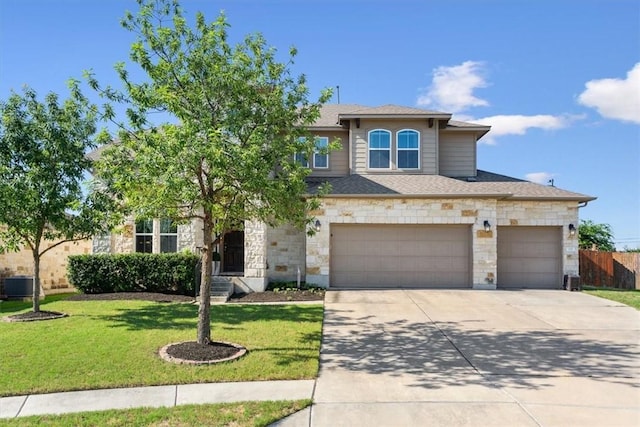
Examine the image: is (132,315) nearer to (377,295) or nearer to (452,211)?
(377,295)

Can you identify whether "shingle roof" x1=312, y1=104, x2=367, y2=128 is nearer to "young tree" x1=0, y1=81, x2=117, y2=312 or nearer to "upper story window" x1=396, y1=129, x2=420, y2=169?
"upper story window" x1=396, y1=129, x2=420, y2=169

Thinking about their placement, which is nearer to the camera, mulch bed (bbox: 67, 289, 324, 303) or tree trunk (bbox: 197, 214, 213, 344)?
tree trunk (bbox: 197, 214, 213, 344)

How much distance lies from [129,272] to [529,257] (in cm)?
1362

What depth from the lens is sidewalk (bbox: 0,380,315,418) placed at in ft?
17.7

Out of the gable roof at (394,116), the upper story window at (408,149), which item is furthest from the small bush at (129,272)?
the upper story window at (408,149)

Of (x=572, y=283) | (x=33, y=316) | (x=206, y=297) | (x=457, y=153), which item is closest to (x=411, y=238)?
(x=457, y=153)

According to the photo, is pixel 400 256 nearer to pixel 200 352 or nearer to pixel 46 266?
pixel 200 352

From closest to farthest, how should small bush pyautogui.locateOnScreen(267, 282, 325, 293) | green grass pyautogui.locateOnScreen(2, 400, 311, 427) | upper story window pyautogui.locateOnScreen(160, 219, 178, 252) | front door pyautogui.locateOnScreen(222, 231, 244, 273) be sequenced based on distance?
green grass pyautogui.locateOnScreen(2, 400, 311, 427)
small bush pyautogui.locateOnScreen(267, 282, 325, 293)
upper story window pyautogui.locateOnScreen(160, 219, 178, 252)
front door pyautogui.locateOnScreen(222, 231, 244, 273)

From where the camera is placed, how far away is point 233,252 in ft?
57.2

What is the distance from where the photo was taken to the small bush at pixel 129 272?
47.9 feet

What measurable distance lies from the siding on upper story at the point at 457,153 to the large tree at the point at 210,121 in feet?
37.3

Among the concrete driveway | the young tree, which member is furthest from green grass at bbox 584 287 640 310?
the young tree

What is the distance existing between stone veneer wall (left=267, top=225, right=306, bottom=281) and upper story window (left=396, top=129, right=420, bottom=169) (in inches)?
187

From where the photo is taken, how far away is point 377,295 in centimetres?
1421
